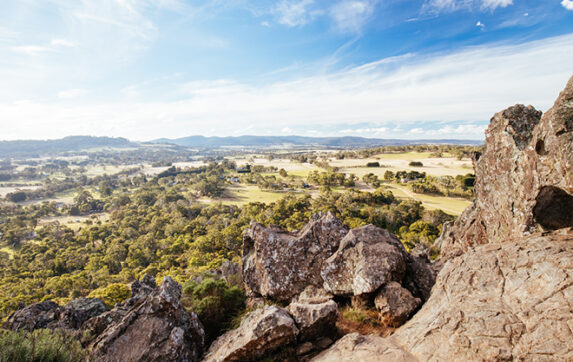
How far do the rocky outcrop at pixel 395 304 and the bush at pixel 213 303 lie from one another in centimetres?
654

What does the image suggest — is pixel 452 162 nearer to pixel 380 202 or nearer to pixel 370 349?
pixel 380 202

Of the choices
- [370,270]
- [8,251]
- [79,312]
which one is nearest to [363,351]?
[370,270]

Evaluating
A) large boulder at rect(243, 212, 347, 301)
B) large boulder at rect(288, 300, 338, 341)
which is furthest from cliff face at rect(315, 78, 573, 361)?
large boulder at rect(243, 212, 347, 301)

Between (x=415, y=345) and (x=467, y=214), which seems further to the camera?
(x=467, y=214)

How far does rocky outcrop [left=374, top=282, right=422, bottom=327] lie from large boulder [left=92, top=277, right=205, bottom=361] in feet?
23.4

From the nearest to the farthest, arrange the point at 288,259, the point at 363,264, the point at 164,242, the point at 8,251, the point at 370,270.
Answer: the point at 370,270 < the point at 363,264 < the point at 288,259 < the point at 164,242 < the point at 8,251

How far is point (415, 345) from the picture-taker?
7.14 meters

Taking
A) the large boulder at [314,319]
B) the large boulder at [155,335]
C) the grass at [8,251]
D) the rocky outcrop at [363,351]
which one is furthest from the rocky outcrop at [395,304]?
the grass at [8,251]

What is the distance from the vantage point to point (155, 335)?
9109 millimetres

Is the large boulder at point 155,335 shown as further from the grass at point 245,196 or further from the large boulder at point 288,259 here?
the grass at point 245,196

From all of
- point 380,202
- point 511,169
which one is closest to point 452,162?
point 380,202

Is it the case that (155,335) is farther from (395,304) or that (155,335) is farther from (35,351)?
(395,304)

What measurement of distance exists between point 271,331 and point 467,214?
15.0 m

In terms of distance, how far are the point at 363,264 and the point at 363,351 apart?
357 cm
